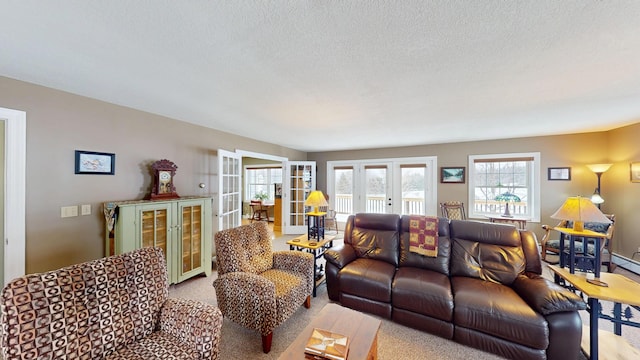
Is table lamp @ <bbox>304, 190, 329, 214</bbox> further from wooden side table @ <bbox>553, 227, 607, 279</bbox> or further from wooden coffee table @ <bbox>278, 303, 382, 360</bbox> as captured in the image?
wooden side table @ <bbox>553, 227, 607, 279</bbox>

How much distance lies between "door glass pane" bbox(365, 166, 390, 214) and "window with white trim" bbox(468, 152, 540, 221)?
6.42ft

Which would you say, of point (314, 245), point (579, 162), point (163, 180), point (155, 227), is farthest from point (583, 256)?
point (163, 180)

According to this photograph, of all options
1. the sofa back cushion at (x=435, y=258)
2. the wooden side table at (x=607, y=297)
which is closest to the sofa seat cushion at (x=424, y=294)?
the sofa back cushion at (x=435, y=258)

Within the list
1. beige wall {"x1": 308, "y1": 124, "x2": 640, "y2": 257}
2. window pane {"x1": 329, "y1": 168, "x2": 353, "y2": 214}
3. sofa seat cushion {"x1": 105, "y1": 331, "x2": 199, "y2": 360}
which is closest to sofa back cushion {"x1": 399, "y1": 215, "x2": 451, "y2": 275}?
sofa seat cushion {"x1": 105, "y1": 331, "x2": 199, "y2": 360}

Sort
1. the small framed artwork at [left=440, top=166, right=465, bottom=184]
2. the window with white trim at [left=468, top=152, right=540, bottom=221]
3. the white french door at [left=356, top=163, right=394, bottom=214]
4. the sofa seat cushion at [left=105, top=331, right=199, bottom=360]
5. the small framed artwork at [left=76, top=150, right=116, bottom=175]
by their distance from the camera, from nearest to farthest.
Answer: the sofa seat cushion at [left=105, top=331, right=199, bottom=360], the small framed artwork at [left=76, top=150, right=116, bottom=175], the window with white trim at [left=468, top=152, right=540, bottom=221], the small framed artwork at [left=440, top=166, right=465, bottom=184], the white french door at [left=356, top=163, right=394, bottom=214]

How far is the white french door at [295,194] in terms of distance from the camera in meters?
6.19

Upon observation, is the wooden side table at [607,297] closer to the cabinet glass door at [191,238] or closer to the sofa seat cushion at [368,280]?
the sofa seat cushion at [368,280]

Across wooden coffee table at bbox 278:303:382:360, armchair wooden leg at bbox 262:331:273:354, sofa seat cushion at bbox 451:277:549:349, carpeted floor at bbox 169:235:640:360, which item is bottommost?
carpeted floor at bbox 169:235:640:360

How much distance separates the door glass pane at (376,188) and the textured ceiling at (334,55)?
3.26 m

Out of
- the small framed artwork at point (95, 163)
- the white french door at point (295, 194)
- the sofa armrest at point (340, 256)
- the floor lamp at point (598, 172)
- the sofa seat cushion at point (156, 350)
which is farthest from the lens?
the white french door at point (295, 194)

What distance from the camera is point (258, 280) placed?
1954 mm

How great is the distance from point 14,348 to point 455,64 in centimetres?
312

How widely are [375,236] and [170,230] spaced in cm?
265

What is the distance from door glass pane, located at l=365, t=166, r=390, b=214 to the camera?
6195mm
